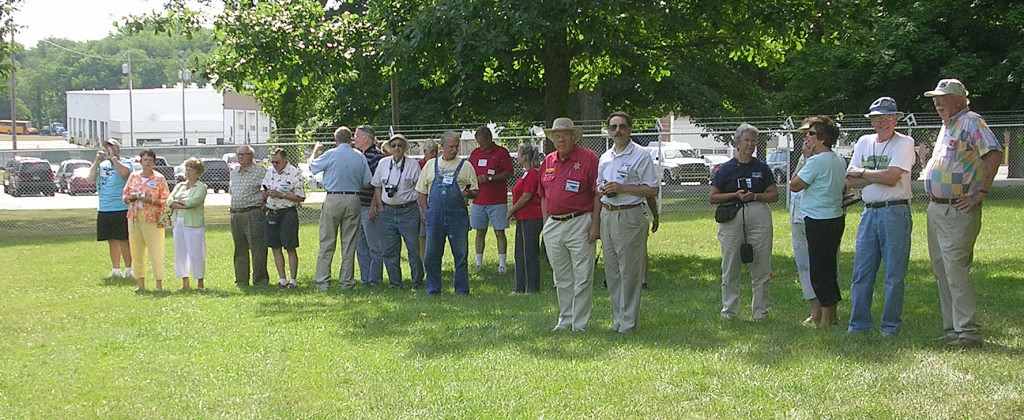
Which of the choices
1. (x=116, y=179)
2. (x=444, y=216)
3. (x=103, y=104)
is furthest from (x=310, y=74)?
(x=103, y=104)

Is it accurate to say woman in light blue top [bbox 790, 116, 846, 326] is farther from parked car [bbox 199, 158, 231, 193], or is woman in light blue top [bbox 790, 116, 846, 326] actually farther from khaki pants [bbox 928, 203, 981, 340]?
parked car [bbox 199, 158, 231, 193]

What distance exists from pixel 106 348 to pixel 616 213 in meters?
4.16

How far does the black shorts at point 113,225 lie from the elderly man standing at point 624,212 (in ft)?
26.4

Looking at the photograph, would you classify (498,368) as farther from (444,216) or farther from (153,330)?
(444,216)

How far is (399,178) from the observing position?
41.1 ft

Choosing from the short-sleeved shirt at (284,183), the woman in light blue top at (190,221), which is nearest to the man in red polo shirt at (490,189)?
the short-sleeved shirt at (284,183)

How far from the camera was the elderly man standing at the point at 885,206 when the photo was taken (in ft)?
25.8

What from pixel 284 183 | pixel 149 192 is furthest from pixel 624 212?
pixel 149 192

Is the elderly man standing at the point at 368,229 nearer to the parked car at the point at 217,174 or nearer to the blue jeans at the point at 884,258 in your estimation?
the blue jeans at the point at 884,258

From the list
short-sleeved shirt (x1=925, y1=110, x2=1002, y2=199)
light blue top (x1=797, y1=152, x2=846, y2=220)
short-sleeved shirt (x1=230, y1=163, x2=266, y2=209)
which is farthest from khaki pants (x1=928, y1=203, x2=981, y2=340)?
short-sleeved shirt (x1=230, y1=163, x2=266, y2=209)

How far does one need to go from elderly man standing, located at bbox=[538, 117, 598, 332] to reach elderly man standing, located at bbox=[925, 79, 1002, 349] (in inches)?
99.3

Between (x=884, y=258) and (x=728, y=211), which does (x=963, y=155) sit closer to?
(x=884, y=258)

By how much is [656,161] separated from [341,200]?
61.2ft

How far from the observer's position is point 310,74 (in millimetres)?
14953
